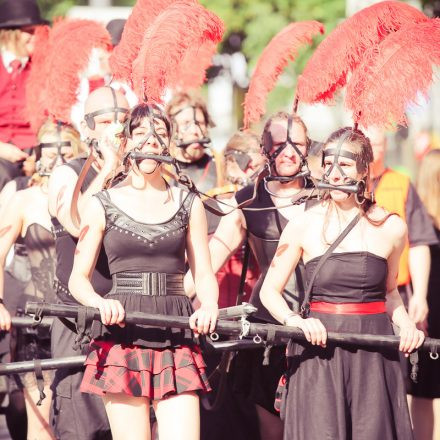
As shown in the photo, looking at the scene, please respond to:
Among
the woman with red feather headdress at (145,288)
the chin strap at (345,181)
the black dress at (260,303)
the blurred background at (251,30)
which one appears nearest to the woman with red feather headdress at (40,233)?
the black dress at (260,303)

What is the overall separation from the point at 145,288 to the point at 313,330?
2.85 feet

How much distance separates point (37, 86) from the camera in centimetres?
914

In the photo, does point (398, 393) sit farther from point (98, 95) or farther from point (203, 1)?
point (203, 1)

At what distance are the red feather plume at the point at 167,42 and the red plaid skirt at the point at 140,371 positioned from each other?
1415mm

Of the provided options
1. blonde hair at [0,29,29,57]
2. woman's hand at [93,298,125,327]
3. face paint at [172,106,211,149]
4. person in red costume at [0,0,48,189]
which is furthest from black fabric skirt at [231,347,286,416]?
blonde hair at [0,29,29,57]

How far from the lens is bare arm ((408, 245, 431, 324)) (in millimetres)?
8086

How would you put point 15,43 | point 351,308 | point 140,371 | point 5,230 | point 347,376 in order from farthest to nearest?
1. point 15,43
2. point 5,230
3. point 351,308
4. point 347,376
5. point 140,371

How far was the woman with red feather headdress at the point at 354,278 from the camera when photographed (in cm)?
625

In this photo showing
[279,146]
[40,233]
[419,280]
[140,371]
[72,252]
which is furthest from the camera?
[419,280]

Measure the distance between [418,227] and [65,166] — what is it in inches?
99.2

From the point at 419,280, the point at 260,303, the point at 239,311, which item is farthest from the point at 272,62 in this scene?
the point at 239,311

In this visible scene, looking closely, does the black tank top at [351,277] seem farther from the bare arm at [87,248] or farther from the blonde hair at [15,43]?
the blonde hair at [15,43]

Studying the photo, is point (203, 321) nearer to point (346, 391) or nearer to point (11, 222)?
point (346, 391)

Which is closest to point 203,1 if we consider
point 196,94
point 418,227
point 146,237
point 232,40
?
point 232,40
